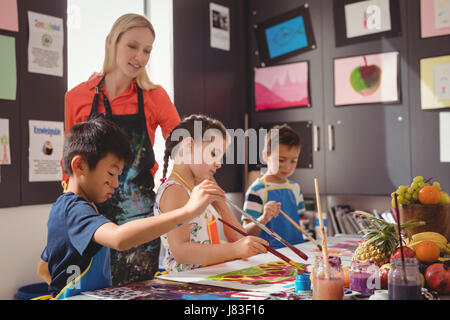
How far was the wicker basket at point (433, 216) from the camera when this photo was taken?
171cm

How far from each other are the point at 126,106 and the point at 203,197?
131cm

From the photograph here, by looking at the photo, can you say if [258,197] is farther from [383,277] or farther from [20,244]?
[383,277]

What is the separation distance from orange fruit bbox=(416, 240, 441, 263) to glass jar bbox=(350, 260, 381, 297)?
0.69ft


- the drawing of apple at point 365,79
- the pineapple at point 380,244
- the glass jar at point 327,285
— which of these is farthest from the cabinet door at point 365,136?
the glass jar at point 327,285

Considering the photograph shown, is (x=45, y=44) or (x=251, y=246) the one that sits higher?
(x=45, y=44)

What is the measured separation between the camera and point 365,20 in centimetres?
362

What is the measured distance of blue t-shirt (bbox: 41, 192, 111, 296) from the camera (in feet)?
4.13

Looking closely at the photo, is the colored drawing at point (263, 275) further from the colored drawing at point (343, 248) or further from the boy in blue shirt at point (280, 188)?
the boy in blue shirt at point (280, 188)

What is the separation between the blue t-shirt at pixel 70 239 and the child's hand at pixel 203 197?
0.79 feet

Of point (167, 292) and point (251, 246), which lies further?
point (251, 246)

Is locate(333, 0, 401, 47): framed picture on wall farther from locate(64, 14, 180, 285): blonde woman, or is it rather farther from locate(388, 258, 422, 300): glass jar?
locate(388, 258, 422, 300): glass jar

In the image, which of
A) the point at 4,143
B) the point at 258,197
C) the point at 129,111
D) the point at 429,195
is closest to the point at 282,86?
the point at 258,197

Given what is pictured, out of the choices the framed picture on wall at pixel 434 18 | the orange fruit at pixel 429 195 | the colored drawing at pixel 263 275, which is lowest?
the colored drawing at pixel 263 275
